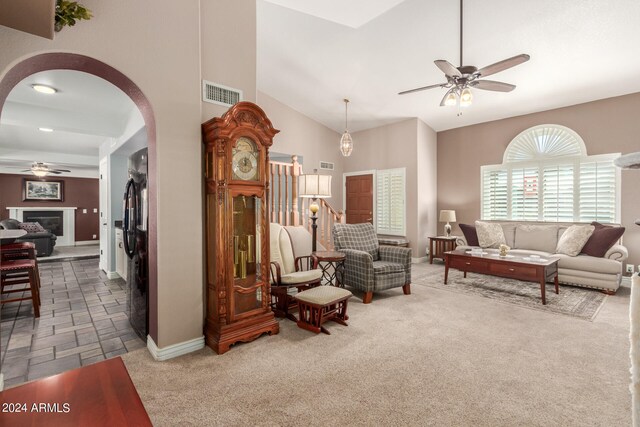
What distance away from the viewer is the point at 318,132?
7.93 metres

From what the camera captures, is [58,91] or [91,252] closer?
[58,91]

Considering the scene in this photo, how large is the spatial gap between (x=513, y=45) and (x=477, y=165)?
118 inches

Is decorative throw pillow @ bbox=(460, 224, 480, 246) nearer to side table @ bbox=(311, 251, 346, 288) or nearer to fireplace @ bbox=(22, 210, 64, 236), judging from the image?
side table @ bbox=(311, 251, 346, 288)

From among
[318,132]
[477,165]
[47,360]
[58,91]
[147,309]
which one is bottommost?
[47,360]

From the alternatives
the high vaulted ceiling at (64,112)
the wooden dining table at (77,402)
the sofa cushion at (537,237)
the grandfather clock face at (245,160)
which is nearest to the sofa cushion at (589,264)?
the sofa cushion at (537,237)

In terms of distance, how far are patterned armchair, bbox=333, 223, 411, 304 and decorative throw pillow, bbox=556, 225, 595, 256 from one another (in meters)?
2.74

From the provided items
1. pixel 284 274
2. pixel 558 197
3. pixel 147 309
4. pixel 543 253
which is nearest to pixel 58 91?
pixel 147 309

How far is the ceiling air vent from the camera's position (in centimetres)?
286

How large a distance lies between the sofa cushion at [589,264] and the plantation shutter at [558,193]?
1135 mm

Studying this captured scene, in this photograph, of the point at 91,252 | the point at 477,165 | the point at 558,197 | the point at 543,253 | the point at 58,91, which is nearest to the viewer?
the point at 58,91

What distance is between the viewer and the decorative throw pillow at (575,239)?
4.84m

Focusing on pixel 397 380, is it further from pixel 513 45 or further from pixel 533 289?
pixel 513 45

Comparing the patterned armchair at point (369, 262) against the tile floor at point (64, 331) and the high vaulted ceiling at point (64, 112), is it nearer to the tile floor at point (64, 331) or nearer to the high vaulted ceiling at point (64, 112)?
the tile floor at point (64, 331)

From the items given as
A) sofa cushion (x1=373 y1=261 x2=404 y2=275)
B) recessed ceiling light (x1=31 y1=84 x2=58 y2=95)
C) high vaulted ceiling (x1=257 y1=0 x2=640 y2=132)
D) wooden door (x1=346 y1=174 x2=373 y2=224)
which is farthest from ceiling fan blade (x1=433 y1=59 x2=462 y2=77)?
wooden door (x1=346 y1=174 x2=373 y2=224)
